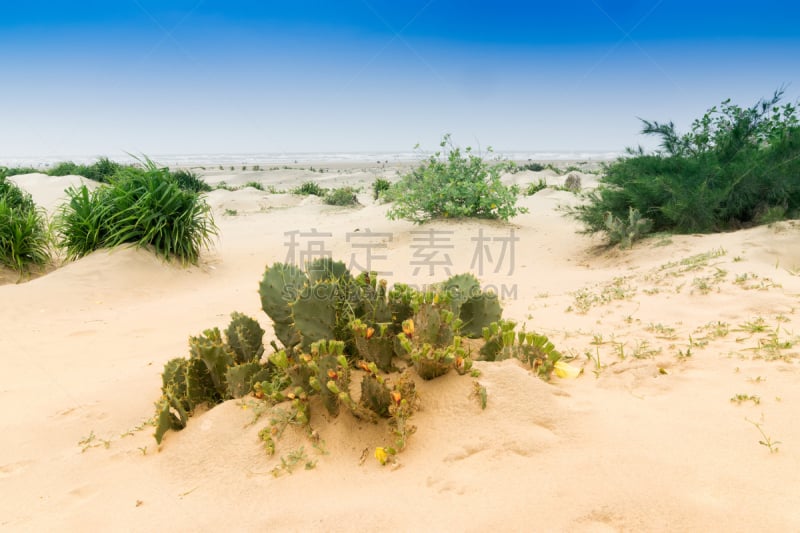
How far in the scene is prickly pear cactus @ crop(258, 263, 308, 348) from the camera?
2781 mm

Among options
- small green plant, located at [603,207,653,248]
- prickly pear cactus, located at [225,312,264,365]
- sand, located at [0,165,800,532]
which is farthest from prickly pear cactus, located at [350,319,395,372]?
small green plant, located at [603,207,653,248]

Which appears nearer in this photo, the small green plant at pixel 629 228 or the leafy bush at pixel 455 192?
the small green plant at pixel 629 228

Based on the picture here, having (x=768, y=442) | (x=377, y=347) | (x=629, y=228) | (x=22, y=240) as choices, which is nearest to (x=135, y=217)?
(x=22, y=240)

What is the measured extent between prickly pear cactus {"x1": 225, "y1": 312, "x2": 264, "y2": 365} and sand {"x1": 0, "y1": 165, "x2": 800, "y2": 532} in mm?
397

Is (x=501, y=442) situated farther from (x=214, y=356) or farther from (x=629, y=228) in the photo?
(x=629, y=228)

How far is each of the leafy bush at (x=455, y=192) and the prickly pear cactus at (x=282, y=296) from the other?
690cm

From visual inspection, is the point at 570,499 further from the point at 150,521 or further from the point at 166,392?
the point at 166,392

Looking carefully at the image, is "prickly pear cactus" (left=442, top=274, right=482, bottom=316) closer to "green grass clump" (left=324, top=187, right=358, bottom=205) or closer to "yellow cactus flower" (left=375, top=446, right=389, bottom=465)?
"yellow cactus flower" (left=375, top=446, right=389, bottom=465)

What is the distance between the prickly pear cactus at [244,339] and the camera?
9.01 ft

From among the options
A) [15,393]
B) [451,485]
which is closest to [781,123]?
[451,485]

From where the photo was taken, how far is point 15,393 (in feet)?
10.7

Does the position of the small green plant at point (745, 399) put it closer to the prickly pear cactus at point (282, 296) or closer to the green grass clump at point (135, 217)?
the prickly pear cactus at point (282, 296)

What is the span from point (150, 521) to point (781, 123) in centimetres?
964

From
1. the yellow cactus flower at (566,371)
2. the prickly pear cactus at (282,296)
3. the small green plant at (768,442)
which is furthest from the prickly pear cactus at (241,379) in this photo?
the small green plant at (768,442)
